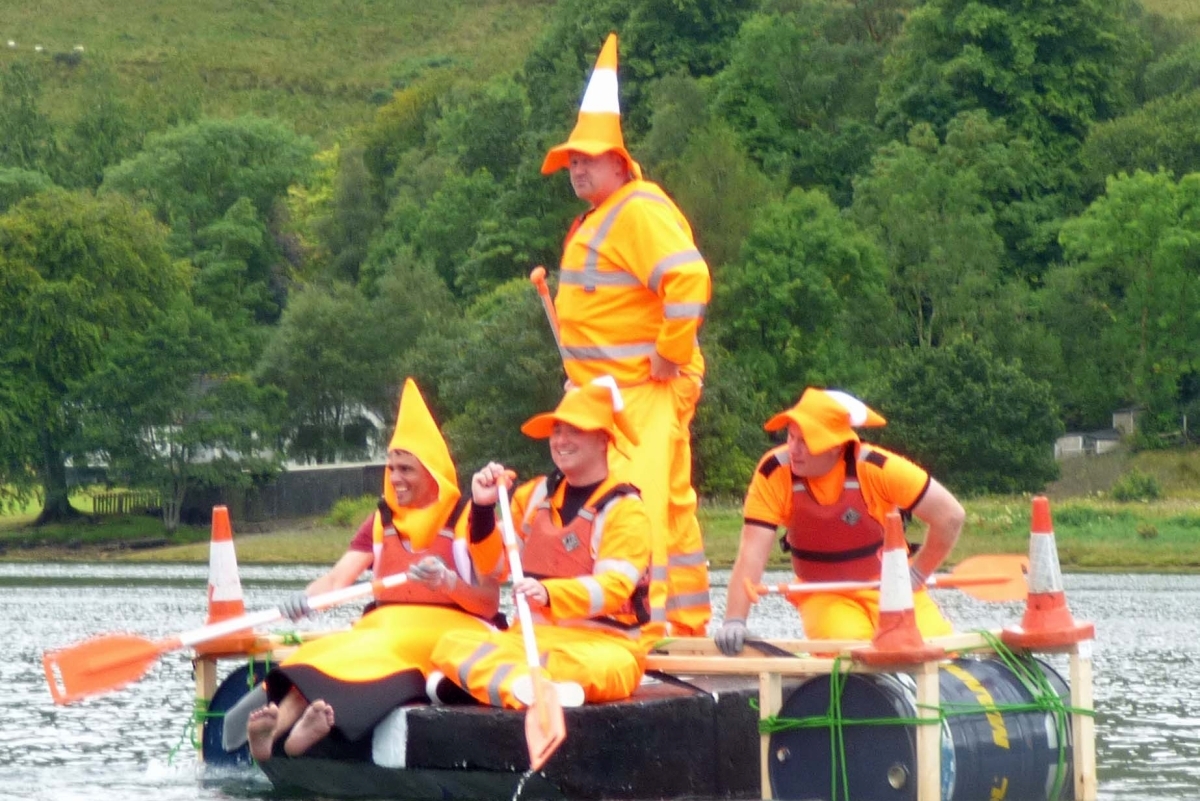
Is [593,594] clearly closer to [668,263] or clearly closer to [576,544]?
[576,544]

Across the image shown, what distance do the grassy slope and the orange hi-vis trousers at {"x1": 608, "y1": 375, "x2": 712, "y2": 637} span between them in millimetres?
130495

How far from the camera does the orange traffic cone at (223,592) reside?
32.1 feet

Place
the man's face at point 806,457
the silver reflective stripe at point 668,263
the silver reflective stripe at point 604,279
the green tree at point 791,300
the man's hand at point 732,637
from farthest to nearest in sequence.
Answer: the green tree at point 791,300
the silver reflective stripe at point 604,279
the silver reflective stripe at point 668,263
the man's face at point 806,457
the man's hand at point 732,637

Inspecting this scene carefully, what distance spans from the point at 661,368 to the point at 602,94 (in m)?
1.29

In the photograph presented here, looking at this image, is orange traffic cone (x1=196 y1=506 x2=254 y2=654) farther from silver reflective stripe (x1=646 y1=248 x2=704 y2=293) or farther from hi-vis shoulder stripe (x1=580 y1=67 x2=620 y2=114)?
hi-vis shoulder stripe (x1=580 y1=67 x2=620 y2=114)

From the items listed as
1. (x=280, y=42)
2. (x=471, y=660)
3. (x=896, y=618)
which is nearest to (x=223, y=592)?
(x=471, y=660)

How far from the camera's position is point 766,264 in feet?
182

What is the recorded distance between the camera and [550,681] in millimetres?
8422

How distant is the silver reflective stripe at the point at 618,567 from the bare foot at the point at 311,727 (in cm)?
119

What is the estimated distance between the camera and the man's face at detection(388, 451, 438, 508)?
9320 mm

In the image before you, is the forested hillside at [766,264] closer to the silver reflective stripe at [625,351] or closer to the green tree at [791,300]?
the green tree at [791,300]

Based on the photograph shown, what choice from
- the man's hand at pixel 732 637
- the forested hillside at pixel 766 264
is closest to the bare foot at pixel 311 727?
the man's hand at pixel 732 637

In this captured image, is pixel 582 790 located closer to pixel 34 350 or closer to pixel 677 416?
pixel 677 416

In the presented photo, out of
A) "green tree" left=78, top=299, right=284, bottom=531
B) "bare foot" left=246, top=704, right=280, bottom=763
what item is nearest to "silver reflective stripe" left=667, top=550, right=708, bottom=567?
"bare foot" left=246, top=704, right=280, bottom=763
